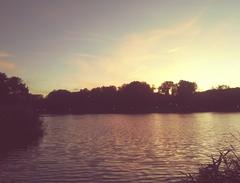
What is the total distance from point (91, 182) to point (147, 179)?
12.9 feet

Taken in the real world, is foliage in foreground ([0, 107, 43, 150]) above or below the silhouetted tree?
below

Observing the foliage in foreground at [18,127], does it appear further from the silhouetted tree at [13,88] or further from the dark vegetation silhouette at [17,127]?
the silhouetted tree at [13,88]

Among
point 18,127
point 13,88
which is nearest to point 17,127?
point 18,127

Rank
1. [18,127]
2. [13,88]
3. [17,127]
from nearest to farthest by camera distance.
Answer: [17,127]
[18,127]
[13,88]

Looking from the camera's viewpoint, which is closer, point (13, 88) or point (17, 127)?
point (17, 127)

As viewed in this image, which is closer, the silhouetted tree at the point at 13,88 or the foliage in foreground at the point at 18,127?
the foliage in foreground at the point at 18,127

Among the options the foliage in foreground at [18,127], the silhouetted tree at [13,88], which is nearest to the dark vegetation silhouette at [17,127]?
the foliage in foreground at [18,127]

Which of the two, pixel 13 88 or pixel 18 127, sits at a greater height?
pixel 13 88

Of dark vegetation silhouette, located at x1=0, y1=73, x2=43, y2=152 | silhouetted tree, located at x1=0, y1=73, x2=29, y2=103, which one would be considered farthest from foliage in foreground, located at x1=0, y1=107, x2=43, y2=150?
silhouetted tree, located at x1=0, y1=73, x2=29, y2=103

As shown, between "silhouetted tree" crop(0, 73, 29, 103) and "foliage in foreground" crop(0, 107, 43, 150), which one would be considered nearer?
"foliage in foreground" crop(0, 107, 43, 150)

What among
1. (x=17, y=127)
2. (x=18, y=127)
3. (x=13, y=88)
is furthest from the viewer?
(x=13, y=88)

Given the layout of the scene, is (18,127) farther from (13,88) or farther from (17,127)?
(13,88)

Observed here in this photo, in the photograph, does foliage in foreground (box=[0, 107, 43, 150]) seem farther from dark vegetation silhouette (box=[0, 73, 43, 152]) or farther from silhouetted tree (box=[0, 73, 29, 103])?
silhouetted tree (box=[0, 73, 29, 103])

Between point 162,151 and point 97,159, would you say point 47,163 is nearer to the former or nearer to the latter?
point 97,159
